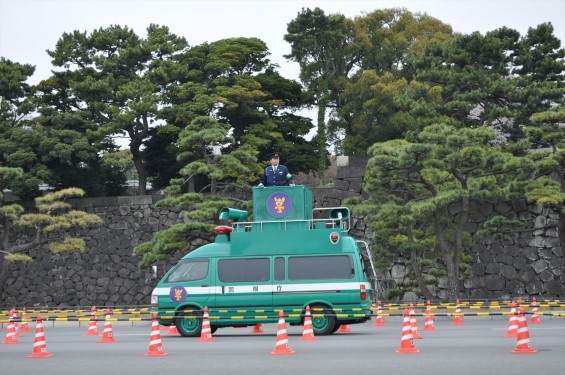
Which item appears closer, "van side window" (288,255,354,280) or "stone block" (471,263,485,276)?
"van side window" (288,255,354,280)

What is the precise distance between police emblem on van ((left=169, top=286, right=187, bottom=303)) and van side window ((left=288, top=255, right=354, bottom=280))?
95.4 inches

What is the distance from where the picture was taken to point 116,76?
4997 cm

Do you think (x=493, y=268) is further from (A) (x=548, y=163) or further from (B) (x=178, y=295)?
(B) (x=178, y=295)

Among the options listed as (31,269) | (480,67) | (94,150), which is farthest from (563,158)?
(31,269)

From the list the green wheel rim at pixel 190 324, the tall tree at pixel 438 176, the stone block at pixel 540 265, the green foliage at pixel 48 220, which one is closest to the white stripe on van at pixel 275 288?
the green wheel rim at pixel 190 324

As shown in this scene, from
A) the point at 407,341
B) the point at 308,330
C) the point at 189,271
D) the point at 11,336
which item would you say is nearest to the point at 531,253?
the point at 189,271

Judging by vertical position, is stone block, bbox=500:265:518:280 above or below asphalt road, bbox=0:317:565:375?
above

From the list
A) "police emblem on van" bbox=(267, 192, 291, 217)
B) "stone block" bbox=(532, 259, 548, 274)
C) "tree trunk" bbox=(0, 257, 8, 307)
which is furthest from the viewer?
"tree trunk" bbox=(0, 257, 8, 307)

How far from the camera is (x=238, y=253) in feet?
76.4

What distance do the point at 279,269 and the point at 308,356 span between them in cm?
653

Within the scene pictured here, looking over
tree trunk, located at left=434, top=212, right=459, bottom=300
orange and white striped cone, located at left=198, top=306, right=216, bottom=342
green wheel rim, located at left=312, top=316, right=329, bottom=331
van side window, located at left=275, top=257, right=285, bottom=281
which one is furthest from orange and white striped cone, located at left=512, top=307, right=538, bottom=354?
tree trunk, located at left=434, top=212, right=459, bottom=300

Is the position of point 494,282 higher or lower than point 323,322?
higher

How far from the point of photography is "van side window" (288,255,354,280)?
74.7ft

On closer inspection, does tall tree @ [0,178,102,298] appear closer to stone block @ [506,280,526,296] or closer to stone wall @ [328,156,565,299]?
stone wall @ [328,156,565,299]
